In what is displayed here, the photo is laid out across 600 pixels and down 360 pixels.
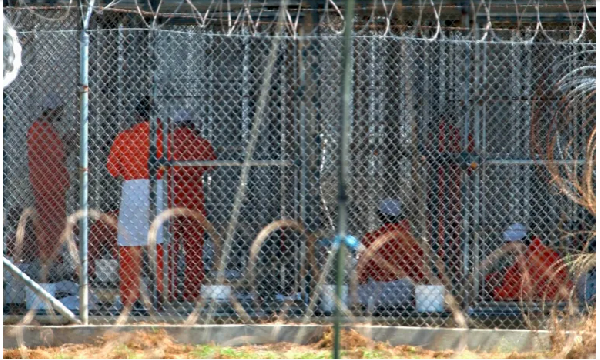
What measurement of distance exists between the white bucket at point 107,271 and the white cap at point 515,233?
3.49 metres

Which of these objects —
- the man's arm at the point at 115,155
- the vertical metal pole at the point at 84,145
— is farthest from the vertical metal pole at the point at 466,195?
the vertical metal pole at the point at 84,145

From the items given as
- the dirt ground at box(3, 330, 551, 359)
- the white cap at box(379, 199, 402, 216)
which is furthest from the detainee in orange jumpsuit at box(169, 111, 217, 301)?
the white cap at box(379, 199, 402, 216)

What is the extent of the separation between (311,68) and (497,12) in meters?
1.84

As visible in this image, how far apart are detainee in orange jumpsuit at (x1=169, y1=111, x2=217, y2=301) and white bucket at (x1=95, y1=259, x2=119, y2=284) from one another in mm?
532

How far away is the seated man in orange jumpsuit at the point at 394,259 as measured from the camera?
324 inches

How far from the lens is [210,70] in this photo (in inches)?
364

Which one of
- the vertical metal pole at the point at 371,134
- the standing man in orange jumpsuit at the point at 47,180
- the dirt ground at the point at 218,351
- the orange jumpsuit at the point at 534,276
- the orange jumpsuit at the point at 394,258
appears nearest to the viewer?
the dirt ground at the point at 218,351

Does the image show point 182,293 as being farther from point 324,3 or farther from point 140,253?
point 324,3

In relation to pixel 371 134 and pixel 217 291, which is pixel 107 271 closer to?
pixel 217 291

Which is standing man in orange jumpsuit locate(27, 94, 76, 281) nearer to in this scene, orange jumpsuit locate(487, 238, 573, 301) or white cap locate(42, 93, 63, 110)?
white cap locate(42, 93, 63, 110)

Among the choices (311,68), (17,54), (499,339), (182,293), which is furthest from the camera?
(182,293)

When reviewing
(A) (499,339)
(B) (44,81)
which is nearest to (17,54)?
(B) (44,81)

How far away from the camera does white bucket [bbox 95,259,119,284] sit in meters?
8.50

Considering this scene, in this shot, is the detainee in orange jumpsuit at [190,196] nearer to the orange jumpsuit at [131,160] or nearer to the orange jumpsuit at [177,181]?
the orange jumpsuit at [177,181]
